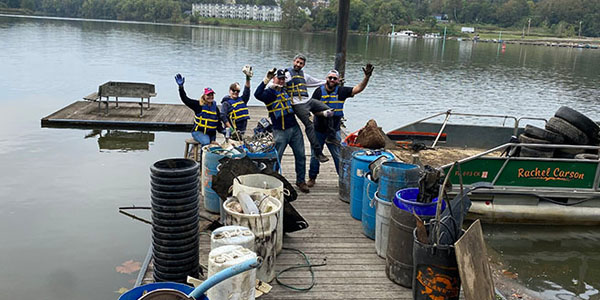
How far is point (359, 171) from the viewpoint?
6.17 meters

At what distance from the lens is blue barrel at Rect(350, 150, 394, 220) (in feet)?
20.1

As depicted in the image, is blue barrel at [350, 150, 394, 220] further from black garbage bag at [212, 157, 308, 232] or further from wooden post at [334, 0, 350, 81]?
wooden post at [334, 0, 350, 81]

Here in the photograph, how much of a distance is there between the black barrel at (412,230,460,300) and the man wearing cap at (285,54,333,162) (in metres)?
3.12

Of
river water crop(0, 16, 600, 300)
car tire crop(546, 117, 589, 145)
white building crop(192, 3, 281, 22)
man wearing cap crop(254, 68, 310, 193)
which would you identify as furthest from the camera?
white building crop(192, 3, 281, 22)

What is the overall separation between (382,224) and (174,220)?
7.08ft

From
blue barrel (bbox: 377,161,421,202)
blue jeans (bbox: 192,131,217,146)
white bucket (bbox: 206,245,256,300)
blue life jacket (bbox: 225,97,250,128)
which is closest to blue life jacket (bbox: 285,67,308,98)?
blue jeans (bbox: 192,131,217,146)

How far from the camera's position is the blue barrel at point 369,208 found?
18.8 ft

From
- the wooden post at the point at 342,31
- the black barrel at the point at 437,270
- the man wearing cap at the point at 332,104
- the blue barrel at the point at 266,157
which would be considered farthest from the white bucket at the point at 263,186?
the wooden post at the point at 342,31

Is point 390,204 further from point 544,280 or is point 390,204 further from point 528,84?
point 528,84

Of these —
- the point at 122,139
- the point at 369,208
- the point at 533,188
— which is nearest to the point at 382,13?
the point at 122,139

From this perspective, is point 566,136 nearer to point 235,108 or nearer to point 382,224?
point 382,224

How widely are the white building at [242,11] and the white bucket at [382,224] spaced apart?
164990mm

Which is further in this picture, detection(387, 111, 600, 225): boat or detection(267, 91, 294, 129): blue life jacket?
detection(387, 111, 600, 225): boat

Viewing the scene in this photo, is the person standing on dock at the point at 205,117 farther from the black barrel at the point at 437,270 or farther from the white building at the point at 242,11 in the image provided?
the white building at the point at 242,11
